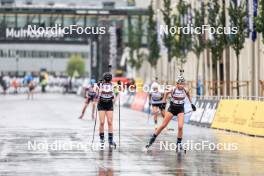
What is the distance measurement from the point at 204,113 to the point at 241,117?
506cm

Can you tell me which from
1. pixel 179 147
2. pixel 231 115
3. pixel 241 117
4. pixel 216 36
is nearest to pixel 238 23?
pixel 216 36

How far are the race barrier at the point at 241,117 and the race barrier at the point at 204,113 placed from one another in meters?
0.54

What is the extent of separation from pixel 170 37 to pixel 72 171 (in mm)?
43917

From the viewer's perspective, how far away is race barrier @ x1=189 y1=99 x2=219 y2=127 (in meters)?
33.2

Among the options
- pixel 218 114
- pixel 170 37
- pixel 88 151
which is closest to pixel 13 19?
pixel 170 37

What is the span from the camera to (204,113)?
3447 centimetres

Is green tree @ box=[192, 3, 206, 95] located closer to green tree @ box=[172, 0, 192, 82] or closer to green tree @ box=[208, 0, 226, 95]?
green tree @ box=[172, 0, 192, 82]

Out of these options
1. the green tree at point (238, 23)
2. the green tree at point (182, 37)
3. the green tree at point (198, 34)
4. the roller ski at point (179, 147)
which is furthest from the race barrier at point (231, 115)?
the green tree at point (182, 37)

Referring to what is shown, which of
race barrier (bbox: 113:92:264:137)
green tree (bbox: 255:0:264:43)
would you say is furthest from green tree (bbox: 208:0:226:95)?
race barrier (bbox: 113:92:264:137)

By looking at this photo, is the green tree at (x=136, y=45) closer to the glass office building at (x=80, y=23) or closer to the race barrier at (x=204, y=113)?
the glass office building at (x=80, y=23)

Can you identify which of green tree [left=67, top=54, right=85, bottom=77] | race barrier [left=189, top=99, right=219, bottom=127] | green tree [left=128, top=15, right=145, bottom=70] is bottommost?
green tree [left=67, top=54, right=85, bottom=77]

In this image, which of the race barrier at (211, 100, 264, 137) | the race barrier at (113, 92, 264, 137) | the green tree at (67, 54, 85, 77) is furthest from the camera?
the green tree at (67, 54, 85, 77)

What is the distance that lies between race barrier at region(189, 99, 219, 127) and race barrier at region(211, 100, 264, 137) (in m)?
0.54

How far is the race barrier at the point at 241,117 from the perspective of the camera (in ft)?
90.5
